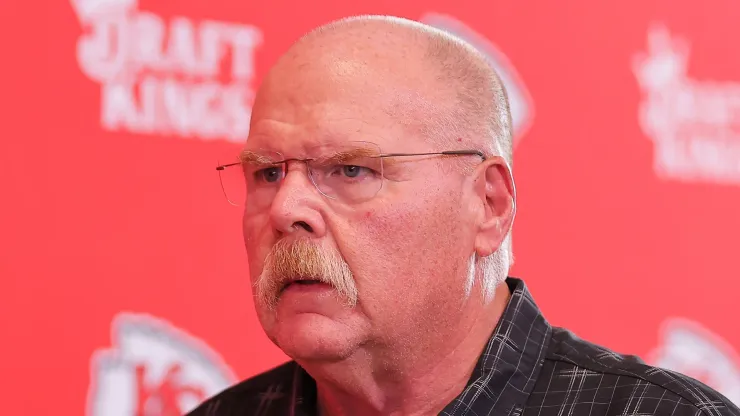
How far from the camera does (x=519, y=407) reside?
1.88m

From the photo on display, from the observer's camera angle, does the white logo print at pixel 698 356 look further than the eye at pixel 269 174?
Yes

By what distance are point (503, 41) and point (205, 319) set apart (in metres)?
1.14

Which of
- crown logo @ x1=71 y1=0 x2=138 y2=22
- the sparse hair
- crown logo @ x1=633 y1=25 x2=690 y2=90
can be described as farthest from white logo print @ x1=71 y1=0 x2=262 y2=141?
crown logo @ x1=633 y1=25 x2=690 y2=90

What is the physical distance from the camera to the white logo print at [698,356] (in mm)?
2961

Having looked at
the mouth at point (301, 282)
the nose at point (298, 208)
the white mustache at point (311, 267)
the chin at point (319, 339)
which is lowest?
the chin at point (319, 339)

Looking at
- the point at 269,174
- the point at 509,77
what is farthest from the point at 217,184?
the point at 509,77

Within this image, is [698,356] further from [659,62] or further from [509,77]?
[509,77]

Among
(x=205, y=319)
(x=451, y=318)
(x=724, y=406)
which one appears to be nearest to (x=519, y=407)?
(x=451, y=318)

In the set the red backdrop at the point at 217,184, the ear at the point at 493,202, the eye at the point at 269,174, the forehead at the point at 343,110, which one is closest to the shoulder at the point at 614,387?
the ear at the point at 493,202

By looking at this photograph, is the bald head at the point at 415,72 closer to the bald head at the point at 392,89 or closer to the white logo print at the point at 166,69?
the bald head at the point at 392,89

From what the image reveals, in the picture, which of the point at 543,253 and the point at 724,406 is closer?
the point at 724,406

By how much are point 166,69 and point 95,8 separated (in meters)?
0.21

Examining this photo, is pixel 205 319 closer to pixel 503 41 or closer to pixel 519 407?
pixel 519 407

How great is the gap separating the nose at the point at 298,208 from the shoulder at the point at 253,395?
1.64 feet
